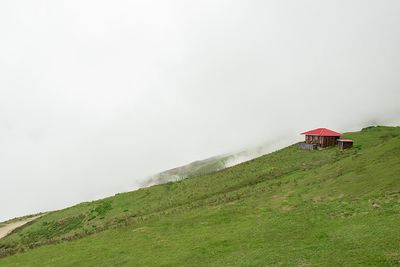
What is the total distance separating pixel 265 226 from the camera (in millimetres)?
36969

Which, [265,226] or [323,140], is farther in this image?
[323,140]

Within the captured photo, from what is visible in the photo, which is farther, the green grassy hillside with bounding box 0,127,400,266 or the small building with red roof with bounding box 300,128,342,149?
the small building with red roof with bounding box 300,128,342,149

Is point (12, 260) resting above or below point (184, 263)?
above

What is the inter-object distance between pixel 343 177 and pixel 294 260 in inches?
996

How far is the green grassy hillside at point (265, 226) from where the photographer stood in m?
27.7

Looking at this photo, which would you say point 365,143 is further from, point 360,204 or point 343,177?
point 360,204

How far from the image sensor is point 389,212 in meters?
31.5

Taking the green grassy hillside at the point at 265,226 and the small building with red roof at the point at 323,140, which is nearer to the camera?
the green grassy hillside at the point at 265,226

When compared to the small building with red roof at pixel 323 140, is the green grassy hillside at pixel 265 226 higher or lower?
lower

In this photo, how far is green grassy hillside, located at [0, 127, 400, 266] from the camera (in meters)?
27.7

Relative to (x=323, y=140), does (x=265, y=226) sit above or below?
below

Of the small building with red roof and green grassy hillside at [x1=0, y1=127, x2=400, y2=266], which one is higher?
the small building with red roof

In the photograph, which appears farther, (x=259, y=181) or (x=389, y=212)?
(x=259, y=181)

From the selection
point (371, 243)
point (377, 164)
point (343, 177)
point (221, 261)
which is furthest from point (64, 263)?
point (377, 164)
